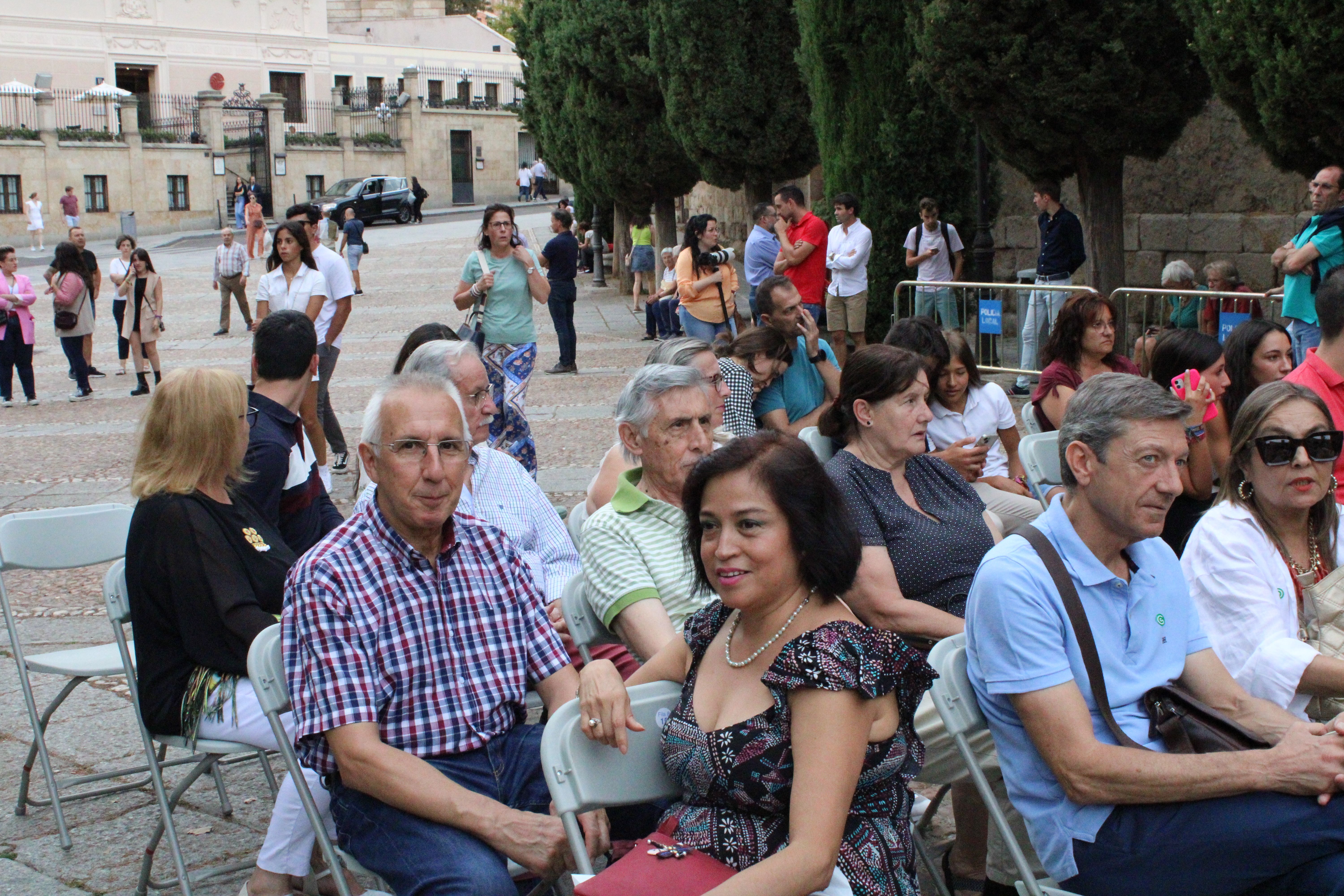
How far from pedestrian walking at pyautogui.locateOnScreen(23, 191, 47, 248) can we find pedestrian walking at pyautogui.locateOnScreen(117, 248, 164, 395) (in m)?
23.2

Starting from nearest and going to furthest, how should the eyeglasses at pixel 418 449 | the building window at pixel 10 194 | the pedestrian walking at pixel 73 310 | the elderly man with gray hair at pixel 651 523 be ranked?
the eyeglasses at pixel 418 449, the elderly man with gray hair at pixel 651 523, the pedestrian walking at pixel 73 310, the building window at pixel 10 194

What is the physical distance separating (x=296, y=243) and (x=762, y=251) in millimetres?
4533

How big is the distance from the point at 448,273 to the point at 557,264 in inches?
492

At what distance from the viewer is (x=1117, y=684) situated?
2.72 m

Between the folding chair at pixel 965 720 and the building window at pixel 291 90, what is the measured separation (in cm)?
5396

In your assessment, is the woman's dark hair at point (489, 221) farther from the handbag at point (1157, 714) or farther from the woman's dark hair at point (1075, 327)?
the handbag at point (1157, 714)

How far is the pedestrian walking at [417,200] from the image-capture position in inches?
1631

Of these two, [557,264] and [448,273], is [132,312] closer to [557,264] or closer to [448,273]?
[557,264]

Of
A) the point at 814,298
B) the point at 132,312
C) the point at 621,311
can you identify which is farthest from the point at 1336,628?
the point at 621,311

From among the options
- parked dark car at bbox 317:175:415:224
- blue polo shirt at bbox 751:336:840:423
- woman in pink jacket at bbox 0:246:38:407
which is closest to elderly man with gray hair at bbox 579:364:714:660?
blue polo shirt at bbox 751:336:840:423

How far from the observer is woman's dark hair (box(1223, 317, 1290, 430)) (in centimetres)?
469

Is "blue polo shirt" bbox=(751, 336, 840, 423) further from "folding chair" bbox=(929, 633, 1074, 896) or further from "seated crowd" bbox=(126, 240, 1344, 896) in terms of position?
"folding chair" bbox=(929, 633, 1074, 896)

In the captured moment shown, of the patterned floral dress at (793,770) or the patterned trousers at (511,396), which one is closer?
the patterned floral dress at (793,770)

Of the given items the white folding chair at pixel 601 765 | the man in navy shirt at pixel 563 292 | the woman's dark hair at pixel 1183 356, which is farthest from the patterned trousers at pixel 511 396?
the man in navy shirt at pixel 563 292
